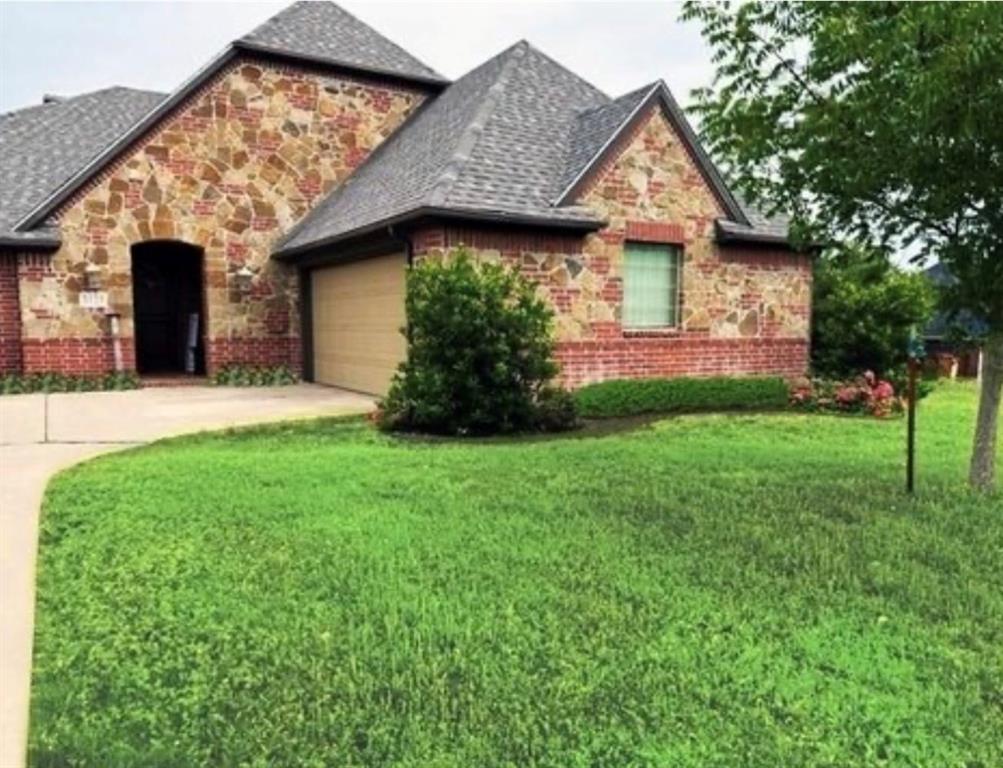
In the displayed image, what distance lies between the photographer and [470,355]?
30.7 ft

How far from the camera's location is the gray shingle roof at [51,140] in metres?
15.1

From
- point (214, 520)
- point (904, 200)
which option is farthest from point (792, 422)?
point (214, 520)

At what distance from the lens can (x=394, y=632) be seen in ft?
11.6

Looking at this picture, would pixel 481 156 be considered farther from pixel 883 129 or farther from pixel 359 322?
pixel 883 129

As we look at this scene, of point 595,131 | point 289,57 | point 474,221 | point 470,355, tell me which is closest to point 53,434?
point 470,355

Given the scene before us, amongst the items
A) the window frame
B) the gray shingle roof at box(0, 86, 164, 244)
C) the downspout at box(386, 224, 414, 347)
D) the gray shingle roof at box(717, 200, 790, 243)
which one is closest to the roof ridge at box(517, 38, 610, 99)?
the gray shingle roof at box(717, 200, 790, 243)

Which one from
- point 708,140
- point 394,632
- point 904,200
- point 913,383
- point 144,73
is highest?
point 144,73

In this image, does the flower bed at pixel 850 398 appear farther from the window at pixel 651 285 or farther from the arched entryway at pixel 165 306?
the arched entryway at pixel 165 306

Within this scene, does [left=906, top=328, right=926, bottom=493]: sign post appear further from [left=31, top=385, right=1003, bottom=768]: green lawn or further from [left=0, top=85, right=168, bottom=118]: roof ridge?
[left=0, top=85, right=168, bottom=118]: roof ridge

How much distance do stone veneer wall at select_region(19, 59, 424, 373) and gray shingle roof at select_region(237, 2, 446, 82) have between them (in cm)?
37

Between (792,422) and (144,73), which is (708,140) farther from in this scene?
(144,73)

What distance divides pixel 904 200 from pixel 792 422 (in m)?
5.06

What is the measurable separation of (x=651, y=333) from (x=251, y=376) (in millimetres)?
8052

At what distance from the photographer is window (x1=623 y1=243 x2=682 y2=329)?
1295cm
